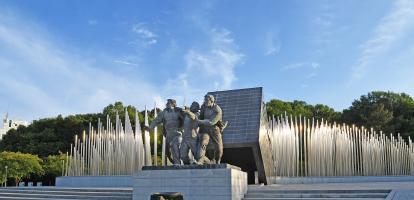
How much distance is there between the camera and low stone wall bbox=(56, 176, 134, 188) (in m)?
22.0

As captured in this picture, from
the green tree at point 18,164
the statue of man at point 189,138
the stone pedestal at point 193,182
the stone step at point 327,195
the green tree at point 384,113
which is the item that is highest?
the green tree at point 384,113

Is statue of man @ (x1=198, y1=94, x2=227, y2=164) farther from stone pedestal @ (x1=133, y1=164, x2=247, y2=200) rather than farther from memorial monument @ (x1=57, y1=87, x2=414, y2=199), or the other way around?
stone pedestal @ (x1=133, y1=164, x2=247, y2=200)

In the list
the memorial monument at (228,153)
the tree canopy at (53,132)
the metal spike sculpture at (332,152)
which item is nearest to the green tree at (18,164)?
the tree canopy at (53,132)

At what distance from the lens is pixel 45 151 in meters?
47.4

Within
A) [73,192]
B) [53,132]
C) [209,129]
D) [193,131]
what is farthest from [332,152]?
[53,132]

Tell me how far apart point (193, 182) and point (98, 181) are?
1149 centimetres

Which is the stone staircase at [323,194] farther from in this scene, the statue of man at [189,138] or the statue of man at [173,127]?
the statue of man at [173,127]

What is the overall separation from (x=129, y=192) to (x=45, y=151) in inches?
1394

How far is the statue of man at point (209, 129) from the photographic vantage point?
13352mm

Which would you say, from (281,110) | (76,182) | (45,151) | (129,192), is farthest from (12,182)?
(129,192)

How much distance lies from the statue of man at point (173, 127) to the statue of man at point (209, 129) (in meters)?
0.69

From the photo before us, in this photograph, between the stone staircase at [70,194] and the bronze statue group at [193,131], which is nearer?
the bronze statue group at [193,131]

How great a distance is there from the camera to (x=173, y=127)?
13.6 meters

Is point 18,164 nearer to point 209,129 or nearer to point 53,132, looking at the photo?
point 53,132
